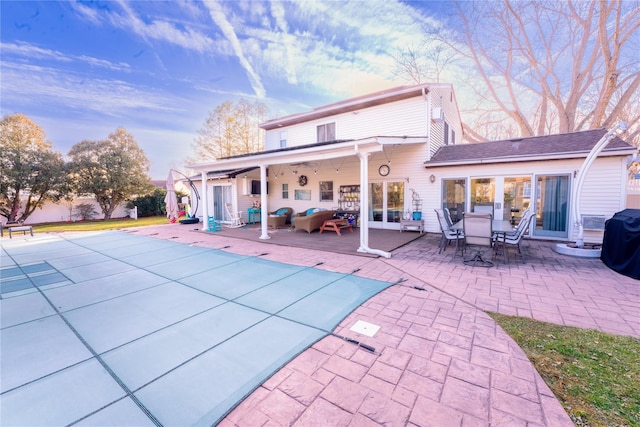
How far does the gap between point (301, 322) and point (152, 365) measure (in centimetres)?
151

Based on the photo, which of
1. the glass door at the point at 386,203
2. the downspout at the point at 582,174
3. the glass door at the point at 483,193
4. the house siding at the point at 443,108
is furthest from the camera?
the glass door at the point at 386,203

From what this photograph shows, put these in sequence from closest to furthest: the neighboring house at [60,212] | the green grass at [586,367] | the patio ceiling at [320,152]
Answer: the green grass at [586,367] < the patio ceiling at [320,152] < the neighboring house at [60,212]

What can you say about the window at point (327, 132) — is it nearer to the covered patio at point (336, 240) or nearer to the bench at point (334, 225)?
the bench at point (334, 225)

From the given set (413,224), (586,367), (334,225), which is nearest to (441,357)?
(586,367)

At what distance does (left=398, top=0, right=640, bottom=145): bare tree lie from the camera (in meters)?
12.0

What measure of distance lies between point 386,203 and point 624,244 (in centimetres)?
647

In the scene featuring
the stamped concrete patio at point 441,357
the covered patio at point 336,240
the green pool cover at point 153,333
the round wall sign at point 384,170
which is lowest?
the green pool cover at point 153,333

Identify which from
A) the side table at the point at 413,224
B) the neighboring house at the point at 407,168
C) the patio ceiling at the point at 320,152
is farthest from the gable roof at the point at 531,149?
the side table at the point at 413,224

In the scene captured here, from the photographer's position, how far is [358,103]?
10.5 meters

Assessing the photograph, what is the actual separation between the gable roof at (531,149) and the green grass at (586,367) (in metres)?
6.52

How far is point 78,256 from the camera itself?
22.6ft

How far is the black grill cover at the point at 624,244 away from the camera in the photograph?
4.52m

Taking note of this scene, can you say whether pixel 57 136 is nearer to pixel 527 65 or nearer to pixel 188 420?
pixel 188 420

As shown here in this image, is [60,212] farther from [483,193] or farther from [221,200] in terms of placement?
[483,193]
